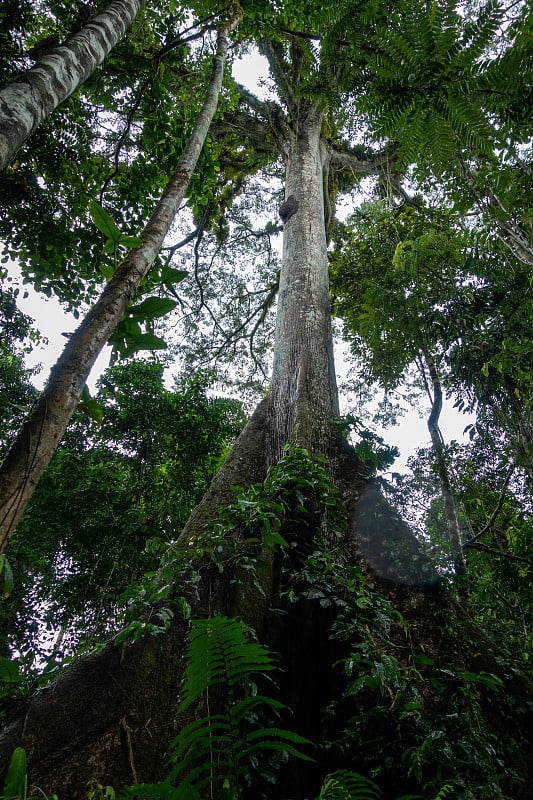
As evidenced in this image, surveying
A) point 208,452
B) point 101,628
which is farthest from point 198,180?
point 101,628

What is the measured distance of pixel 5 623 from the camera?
5.52 metres

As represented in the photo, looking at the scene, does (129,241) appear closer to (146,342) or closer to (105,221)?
(105,221)

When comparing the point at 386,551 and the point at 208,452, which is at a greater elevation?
the point at 208,452

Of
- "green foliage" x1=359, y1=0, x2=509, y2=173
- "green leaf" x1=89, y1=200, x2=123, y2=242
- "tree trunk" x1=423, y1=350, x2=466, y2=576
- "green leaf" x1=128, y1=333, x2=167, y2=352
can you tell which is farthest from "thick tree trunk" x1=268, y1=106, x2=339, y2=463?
"green foliage" x1=359, y1=0, x2=509, y2=173

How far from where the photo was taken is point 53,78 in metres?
1.83

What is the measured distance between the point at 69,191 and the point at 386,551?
4221 millimetres

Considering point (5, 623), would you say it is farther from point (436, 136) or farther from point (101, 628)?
point (436, 136)

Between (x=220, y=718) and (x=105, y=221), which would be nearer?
(x=220, y=718)

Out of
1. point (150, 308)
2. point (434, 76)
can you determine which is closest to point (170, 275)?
point (150, 308)

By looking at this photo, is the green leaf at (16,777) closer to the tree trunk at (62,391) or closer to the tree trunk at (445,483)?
the tree trunk at (62,391)

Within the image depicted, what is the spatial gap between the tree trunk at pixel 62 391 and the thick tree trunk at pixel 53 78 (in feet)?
1.79

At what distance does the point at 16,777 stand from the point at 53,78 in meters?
2.53

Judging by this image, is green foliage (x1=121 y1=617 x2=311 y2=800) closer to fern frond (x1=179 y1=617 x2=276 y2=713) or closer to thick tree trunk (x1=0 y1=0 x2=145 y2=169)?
fern frond (x1=179 y1=617 x2=276 y2=713)

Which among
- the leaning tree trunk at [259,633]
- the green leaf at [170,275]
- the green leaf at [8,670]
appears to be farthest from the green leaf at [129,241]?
the green leaf at [8,670]
